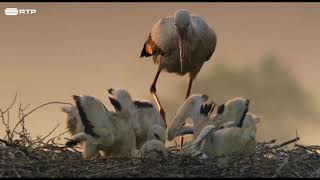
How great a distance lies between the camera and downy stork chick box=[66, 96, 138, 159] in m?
5.73

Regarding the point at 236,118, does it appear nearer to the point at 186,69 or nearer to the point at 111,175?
the point at 111,175

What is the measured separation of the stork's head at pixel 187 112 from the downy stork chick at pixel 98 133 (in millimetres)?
494

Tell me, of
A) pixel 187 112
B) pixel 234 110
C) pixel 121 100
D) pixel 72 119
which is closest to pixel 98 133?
pixel 121 100

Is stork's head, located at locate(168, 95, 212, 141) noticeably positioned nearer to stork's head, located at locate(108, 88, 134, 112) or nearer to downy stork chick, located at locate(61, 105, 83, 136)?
stork's head, located at locate(108, 88, 134, 112)

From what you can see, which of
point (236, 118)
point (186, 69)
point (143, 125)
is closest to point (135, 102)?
point (143, 125)

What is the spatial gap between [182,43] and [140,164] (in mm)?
3590

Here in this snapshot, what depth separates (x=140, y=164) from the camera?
16.8 feet

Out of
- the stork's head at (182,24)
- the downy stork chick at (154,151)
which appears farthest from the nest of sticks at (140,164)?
the stork's head at (182,24)

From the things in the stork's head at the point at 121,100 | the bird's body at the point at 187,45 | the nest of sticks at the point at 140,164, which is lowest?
the nest of sticks at the point at 140,164

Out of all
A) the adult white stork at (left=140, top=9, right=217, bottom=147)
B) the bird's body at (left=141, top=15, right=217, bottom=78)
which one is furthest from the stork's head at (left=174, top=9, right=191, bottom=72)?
the bird's body at (left=141, top=15, right=217, bottom=78)

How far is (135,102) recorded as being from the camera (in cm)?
622

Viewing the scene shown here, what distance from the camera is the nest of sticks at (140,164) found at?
16.3 feet

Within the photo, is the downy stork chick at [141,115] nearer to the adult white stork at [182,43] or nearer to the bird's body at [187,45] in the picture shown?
the adult white stork at [182,43]

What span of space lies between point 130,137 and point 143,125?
26cm
